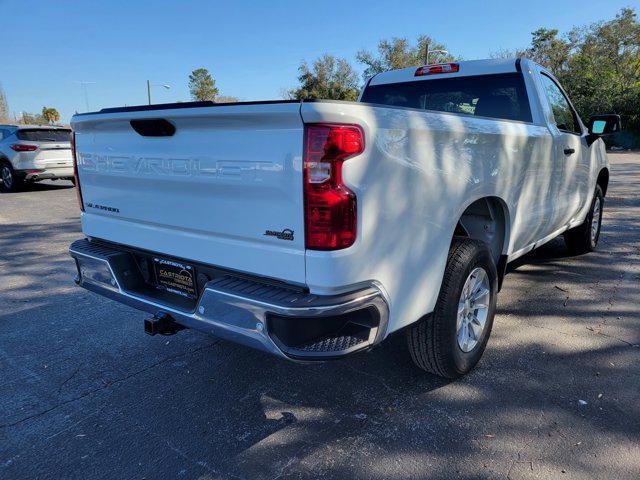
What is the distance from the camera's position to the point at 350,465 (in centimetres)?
225

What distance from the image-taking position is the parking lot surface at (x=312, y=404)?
2271 mm

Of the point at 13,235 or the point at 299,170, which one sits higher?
the point at 299,170

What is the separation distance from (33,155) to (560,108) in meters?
12.0

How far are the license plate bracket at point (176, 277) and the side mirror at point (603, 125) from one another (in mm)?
4204

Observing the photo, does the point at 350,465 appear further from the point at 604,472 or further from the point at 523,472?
the point at 604,472

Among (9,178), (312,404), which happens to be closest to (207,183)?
(312,404)

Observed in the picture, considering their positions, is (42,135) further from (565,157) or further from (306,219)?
(306,219)

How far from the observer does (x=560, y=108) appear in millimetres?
4465

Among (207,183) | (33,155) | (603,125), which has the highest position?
(603,125)

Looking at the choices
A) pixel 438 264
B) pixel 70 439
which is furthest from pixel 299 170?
pixel 70 439

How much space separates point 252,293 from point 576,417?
1.91m

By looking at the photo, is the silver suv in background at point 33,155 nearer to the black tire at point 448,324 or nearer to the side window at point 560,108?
the side window at point 560,108

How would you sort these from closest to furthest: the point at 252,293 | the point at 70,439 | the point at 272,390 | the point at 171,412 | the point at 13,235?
the point at 252,293 → the point at 70,439 → the point at 171,412 → the point at 272,390 → the point at 13,235

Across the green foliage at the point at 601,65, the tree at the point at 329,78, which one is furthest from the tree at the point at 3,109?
the green foliage at the point at 601,65
